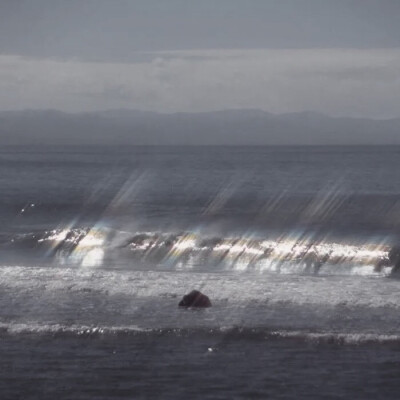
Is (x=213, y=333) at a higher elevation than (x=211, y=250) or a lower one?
lower

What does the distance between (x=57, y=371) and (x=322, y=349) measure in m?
5.50

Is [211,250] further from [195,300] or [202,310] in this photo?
[202,310]

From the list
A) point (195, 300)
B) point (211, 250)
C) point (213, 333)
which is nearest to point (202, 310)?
point (195, 300)

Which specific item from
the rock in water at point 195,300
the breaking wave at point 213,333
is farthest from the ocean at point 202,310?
the rock in water at point 195,300

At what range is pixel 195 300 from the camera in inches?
964

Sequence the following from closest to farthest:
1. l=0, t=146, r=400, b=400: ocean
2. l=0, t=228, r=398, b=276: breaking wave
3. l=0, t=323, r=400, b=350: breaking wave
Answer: l=0, t=146, r=400, b=400: ocean, l=0, t=323, r=400, b=350: breaking wave, l=0, t=228, r=398, b=276: breaking wave

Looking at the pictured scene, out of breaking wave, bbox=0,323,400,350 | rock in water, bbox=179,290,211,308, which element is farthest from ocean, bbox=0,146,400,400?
rock in water, bbox=179,290,211,308

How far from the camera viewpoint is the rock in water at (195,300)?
Answer: 24.4 m

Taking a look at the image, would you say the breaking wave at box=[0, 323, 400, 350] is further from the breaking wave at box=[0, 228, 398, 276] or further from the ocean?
the breaking wave at box=[0, 228, 398, 276]

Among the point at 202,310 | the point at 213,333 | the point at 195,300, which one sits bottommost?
the point at 213,333

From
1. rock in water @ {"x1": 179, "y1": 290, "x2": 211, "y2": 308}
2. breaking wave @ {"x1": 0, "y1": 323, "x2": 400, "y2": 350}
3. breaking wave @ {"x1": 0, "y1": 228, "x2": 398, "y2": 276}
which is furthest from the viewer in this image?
breaking wave @ {"x1": 0, "y1": 228, "x2": 398, "y2": 276}

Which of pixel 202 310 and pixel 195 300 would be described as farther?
pixel 195 300

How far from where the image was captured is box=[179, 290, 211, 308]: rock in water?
24.4 metres

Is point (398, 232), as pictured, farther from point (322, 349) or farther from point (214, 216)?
point (322, 349)
